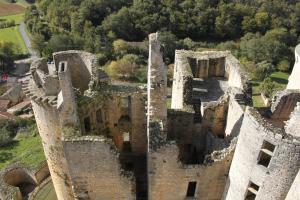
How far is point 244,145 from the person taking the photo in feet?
42.5

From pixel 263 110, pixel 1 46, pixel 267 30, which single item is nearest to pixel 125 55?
pixel 1 46

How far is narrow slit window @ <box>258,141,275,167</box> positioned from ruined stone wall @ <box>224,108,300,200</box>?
0.14 metres

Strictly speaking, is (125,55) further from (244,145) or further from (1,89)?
(244,145)

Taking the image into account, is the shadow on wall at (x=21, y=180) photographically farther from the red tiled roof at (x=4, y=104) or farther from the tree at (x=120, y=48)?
the tree at (x=120, y=48)

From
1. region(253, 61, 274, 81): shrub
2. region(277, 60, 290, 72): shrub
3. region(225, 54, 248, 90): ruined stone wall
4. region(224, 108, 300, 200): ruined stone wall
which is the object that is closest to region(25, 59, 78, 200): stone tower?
region(224, 108, 300, 200): ruined stone wall

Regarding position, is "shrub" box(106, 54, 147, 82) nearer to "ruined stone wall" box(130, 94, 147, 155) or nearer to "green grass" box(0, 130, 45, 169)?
"green grass" box(0, 130, 45, 169)

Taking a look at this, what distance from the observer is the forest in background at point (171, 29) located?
52.3 meters

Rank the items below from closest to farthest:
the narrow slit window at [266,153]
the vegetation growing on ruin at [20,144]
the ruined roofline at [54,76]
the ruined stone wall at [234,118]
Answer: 1. the narrow slit window at [266,153]
2. the ruined roofline at [54,76]
3. the ruined stone wall at [234,118]
4. the vegetation growing on ruin at [20,144]

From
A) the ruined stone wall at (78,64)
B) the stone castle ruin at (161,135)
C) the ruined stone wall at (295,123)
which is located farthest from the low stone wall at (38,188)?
the ruined stone wall at (295,123)

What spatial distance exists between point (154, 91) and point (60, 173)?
7854 millimetres

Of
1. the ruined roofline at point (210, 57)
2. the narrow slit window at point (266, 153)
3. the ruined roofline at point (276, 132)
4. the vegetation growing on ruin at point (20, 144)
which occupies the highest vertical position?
the ruined roofline at point (276, 132)

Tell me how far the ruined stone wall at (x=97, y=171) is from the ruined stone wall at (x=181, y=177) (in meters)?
1.54

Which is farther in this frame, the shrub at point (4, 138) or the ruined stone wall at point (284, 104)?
the shrub at point (4, 138)

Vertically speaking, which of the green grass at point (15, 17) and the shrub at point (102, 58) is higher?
the green grass at point (15, 17)
